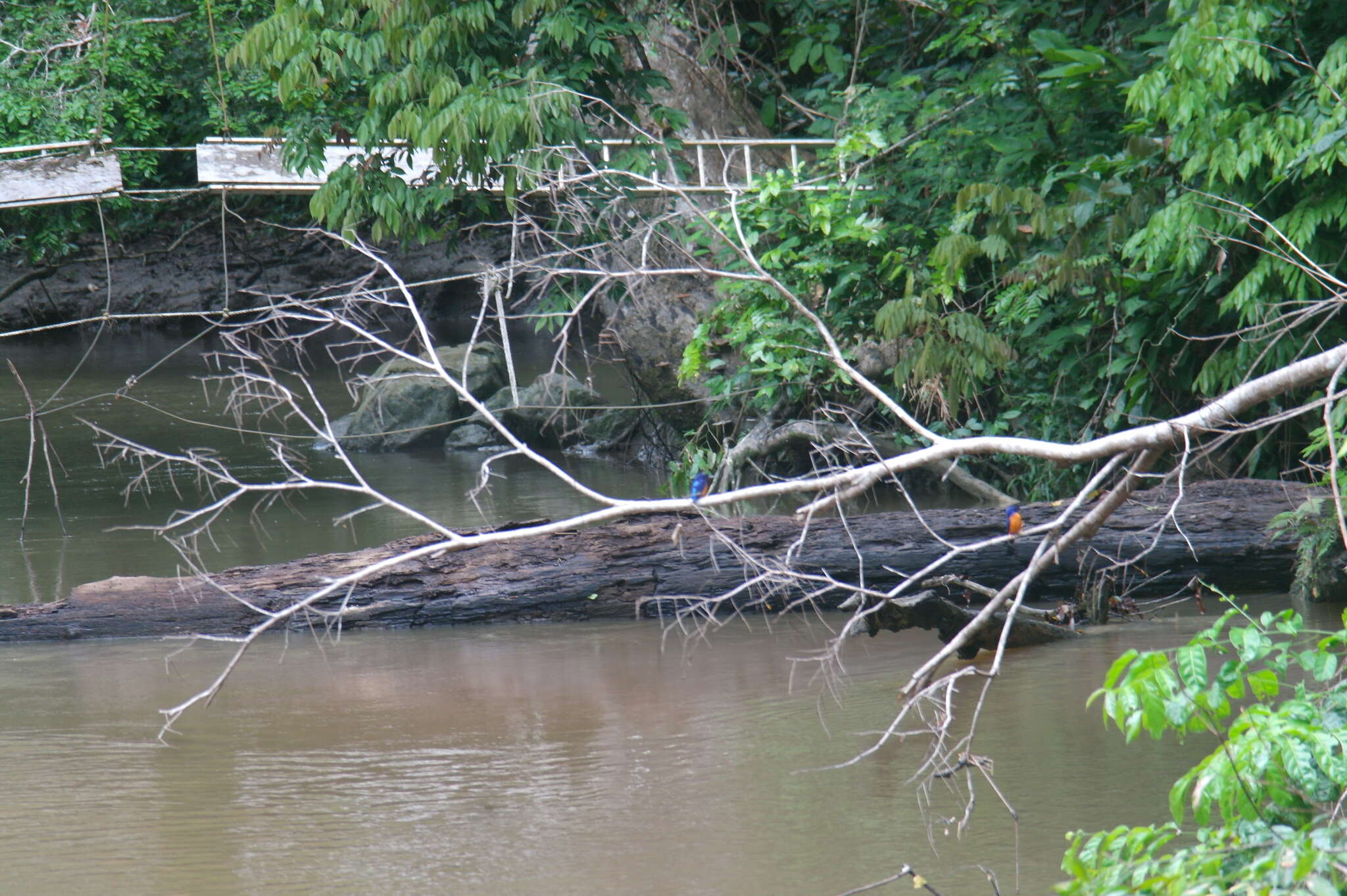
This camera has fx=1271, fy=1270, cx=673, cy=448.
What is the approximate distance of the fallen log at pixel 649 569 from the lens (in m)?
6.47

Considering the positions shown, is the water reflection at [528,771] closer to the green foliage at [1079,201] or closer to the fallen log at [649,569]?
the fallen log at [649,569]

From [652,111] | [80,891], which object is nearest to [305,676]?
[80,891]

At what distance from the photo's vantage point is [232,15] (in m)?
16.5

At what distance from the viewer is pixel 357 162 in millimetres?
8805

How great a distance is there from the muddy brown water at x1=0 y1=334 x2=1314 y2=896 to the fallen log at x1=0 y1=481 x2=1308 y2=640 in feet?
0.50

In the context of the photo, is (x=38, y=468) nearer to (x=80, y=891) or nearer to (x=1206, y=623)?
(x=80, y=891)

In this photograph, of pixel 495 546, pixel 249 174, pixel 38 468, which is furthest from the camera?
pixel 38 468

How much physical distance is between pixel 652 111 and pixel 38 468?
694cm

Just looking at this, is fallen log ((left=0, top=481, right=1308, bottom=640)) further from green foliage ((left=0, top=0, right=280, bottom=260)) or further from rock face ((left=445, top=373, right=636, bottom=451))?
green foliage ((left=0, top=0, right=280, bottom=260))

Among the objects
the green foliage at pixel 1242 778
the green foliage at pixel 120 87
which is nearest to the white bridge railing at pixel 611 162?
the green foliage at pixel 120 87

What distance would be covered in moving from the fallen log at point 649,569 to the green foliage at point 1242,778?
371 cm

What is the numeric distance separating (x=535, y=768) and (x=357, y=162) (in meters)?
5.38

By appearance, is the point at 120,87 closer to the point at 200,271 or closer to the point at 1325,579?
the point at 200,271

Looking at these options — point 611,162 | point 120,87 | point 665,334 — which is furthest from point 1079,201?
point 120,87
